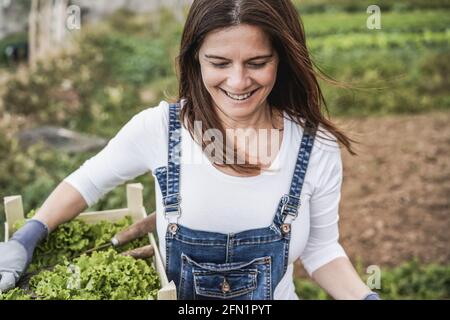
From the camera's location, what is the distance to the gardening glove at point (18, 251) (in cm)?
132

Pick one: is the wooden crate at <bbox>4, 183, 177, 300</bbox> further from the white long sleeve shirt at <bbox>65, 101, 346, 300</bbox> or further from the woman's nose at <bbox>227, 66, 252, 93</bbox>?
the woman's nose at <bbox>227, 66, 252, 93</bbox>

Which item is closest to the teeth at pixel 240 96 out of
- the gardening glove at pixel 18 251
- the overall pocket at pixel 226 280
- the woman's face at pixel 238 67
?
the woman's face at pixel 238 67

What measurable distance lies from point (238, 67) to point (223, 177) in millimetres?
265

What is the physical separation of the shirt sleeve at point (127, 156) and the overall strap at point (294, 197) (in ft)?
1.00

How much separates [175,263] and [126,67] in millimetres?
4844

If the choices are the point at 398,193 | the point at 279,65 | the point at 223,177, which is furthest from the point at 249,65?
the point at 398,193

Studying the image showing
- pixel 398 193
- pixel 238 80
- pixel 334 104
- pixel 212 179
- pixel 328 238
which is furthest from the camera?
pixel 334 104

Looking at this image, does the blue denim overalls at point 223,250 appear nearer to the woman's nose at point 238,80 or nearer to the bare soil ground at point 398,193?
the woman's nose at point 238,80

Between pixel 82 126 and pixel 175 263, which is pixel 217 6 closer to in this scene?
pixel 175 263

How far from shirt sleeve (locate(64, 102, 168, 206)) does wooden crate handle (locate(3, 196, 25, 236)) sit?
0.66ft

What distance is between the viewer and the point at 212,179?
4.72 ft

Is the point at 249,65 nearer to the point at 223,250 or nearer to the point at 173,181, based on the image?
the point at 173,181

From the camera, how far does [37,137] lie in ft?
14.1
